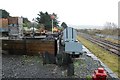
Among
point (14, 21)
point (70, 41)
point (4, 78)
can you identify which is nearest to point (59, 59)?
point (4, 78)

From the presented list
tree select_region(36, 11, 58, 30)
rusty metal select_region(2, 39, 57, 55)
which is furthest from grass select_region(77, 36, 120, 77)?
tree select_region(36, 11, 58, 30)

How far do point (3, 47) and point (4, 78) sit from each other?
8437mm

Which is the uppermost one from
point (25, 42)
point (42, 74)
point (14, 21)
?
point (14, 21)

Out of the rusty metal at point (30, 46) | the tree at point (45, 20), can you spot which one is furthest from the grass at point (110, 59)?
the tree at point (45, 20)

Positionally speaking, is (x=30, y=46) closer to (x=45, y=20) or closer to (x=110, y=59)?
(x=110, y=59)

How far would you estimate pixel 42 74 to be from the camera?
9.96 metres

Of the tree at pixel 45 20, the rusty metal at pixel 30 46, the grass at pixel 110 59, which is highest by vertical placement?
the tree at pixel 45 20

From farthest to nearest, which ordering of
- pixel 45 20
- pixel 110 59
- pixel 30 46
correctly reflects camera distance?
pixel 45 20, pixel 110 59, pixel 30 46

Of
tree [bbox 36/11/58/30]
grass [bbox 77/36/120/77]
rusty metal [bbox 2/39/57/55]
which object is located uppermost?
tree [bbox 36/11/58/30]

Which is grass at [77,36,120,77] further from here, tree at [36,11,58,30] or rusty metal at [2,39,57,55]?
tree at [36,11,58,30]

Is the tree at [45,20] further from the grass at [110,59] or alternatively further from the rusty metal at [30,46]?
the rusty metal at [30,46]

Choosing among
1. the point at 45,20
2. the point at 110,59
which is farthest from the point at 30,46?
the point at 45,20

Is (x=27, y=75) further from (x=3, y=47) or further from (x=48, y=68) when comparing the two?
(x=3, y=47)

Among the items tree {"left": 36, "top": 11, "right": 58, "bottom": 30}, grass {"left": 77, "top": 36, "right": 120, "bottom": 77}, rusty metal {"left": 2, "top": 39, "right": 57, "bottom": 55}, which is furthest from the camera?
tree {"left": 36, "top": 11, "right": 58, "bottom": 30}
